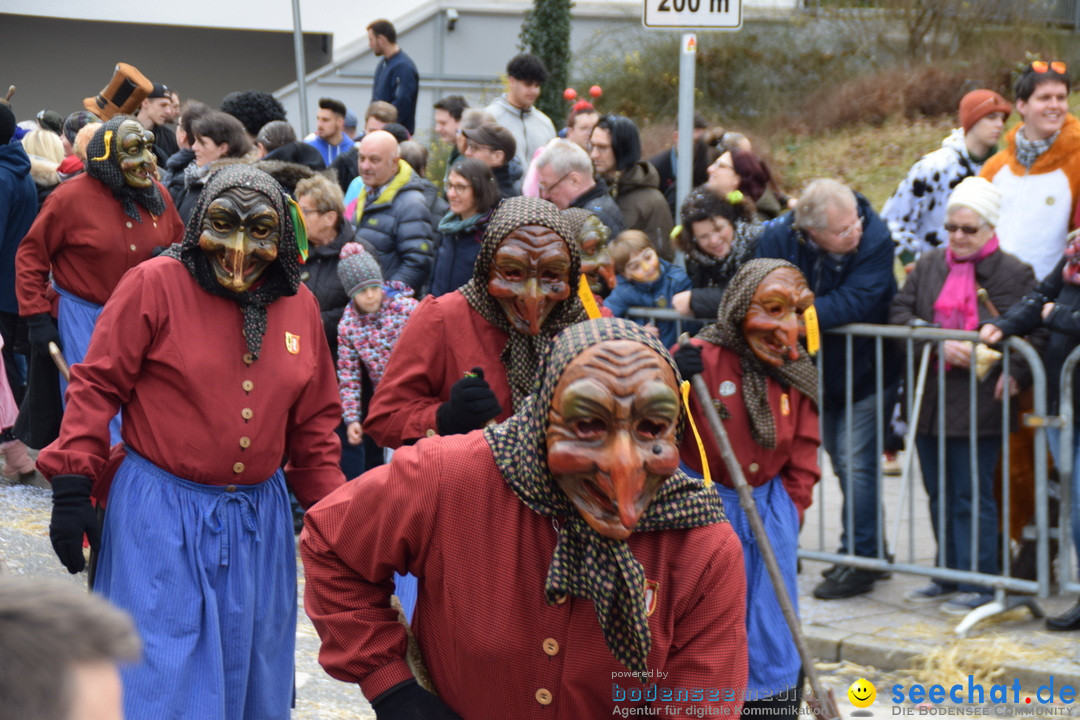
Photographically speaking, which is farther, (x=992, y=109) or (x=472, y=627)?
(x=992, y=109)

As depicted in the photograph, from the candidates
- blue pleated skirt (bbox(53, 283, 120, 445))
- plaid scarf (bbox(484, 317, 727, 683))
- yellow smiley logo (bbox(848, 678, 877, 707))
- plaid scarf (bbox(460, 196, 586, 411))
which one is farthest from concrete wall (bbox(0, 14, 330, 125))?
plaid scarf (bbox(484, 317, 727, 683))

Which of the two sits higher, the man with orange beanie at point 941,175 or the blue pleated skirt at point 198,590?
the man with orange beanie at point 941,175

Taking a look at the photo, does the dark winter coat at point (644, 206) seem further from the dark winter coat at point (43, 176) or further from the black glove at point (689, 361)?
the dark winter coat at point (43, 176)

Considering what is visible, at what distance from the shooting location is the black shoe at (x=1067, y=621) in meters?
5.93

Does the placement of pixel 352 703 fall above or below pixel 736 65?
below

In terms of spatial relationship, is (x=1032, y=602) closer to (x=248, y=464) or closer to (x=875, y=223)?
(x=875, y=223)

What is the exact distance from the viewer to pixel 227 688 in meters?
3.97

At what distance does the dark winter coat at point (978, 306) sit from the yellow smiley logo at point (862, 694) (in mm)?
1409

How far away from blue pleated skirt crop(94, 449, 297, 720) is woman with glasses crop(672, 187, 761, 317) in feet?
9.78

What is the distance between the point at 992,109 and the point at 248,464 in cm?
524

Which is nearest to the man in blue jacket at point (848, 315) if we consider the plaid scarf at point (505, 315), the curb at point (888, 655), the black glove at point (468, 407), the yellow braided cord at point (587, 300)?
the curb at point (888, 655)

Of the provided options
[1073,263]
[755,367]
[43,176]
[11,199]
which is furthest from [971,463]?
[43,176]

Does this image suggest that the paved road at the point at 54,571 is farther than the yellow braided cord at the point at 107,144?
No

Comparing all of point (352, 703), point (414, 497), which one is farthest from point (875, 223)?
point (414, 497)
